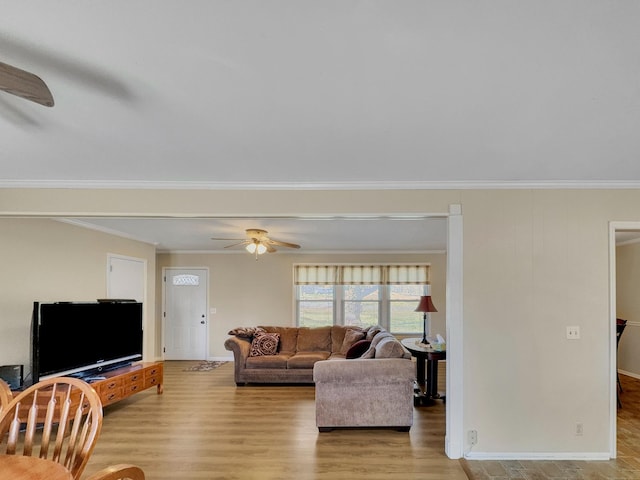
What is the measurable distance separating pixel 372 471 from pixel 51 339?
3.41m

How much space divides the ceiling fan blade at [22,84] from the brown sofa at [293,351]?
13.6ft

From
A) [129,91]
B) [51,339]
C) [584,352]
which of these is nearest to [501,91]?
[129,91]

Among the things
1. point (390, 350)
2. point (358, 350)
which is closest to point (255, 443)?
point (390, 350)

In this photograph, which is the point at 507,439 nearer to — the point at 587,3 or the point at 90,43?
the point at 587,3

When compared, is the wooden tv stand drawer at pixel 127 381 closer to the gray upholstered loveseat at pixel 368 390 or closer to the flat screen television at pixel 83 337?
the flat screen television at pixel 83 337

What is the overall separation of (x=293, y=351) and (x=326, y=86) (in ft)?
19.5

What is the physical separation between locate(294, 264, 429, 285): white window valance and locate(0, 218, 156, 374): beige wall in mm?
3930

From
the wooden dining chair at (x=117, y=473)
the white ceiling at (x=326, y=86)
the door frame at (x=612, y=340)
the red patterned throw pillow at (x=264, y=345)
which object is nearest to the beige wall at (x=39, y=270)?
the white ceiling at (x=326, y=86)

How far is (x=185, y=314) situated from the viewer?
28.2 feet

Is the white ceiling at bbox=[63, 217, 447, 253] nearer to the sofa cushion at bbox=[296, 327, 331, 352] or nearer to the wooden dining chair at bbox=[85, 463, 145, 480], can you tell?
the sofa cushion at bbox=[296, 327, 331, 352]

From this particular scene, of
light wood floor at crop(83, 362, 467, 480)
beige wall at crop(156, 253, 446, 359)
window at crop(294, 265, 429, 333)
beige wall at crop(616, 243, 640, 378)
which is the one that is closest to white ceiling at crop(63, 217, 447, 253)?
beige wall at crop(156, 253, 446, 359)

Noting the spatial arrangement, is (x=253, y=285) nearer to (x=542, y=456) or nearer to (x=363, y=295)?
(x=363, y=295)

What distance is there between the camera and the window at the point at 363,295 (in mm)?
8484

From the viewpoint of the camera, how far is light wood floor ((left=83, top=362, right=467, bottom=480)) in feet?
11.0
